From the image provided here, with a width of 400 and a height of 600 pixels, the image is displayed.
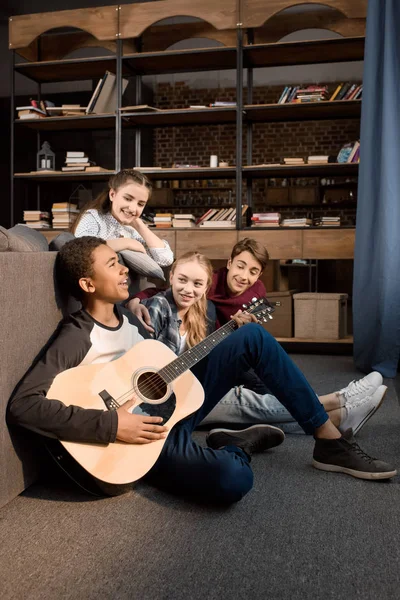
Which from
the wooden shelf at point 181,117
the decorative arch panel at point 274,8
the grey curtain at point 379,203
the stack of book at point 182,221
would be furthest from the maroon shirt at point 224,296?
the decorative arch panel at point 274,8

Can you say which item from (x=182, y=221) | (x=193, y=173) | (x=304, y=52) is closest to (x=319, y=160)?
(x=304, y=52)

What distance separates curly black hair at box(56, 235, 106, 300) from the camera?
5.63 feet

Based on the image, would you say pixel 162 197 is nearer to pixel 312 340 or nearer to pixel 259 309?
pixel 312 340

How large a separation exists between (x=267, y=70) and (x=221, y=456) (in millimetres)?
7630

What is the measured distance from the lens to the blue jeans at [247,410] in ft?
7.11

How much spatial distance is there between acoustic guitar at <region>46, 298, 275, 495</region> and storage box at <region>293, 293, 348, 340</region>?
2.79 meters

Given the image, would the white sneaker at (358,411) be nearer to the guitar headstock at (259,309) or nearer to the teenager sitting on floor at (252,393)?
the teenager sitting on floor at (252,393)

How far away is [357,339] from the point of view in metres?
3.77

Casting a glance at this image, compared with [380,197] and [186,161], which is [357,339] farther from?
[186,161]

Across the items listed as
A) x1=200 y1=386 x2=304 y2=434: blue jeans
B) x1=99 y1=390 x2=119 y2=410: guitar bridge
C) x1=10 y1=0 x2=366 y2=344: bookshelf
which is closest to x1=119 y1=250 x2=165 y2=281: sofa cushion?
x1=200 y1=386 x2=304 y2=434: blue jeans

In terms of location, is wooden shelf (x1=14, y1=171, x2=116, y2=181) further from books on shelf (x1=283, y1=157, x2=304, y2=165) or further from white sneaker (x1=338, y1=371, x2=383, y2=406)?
white sneaker (x1=338, y1=371, x2=383, y2=406)

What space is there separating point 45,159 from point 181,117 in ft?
3.87

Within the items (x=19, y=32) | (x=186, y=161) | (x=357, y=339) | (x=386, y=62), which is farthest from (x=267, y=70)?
(x=357, y=339)

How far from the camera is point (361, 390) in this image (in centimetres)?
207
